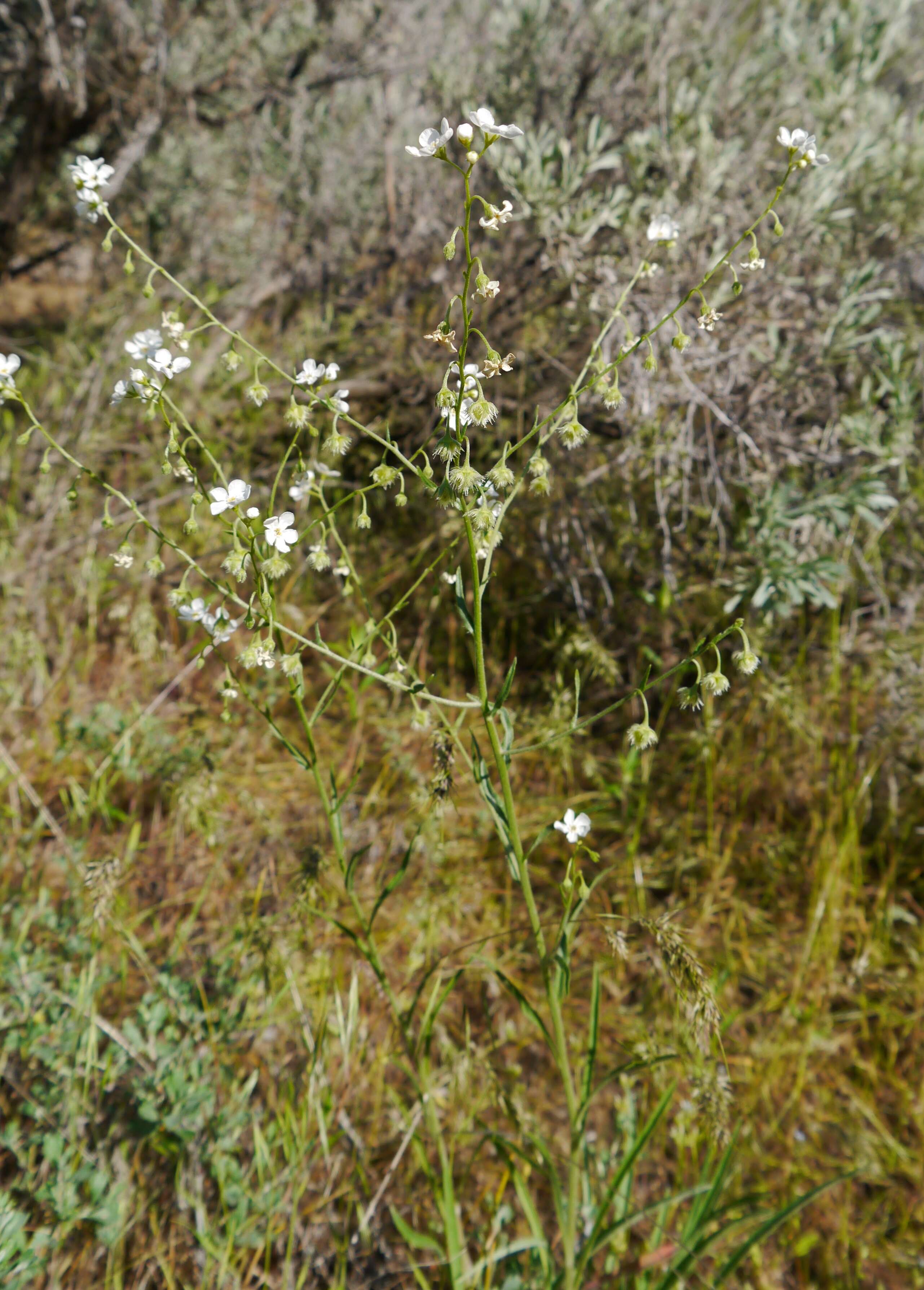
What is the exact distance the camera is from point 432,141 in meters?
1.02

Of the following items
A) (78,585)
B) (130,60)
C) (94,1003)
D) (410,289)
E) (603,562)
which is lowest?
(94,1003)

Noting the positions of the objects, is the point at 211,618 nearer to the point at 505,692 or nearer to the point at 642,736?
the point at 505,692

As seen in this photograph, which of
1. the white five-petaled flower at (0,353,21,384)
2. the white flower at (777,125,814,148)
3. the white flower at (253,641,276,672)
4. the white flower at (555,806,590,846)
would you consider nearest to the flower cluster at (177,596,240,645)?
the white flower at (253,641,276,672)

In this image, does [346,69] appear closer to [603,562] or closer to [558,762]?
[603,562]

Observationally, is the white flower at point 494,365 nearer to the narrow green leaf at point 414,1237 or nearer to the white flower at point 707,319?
the white flower at point 707,319

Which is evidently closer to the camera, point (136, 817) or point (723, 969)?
point (723, 969)

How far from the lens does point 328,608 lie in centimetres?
301

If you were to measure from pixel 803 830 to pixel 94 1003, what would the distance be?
6.68 feet

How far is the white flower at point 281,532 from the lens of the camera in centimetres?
123

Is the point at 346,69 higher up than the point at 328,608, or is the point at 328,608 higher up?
the point at 346,69

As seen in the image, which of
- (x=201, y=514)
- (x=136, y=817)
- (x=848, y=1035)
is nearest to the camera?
(x=848, y=1035)

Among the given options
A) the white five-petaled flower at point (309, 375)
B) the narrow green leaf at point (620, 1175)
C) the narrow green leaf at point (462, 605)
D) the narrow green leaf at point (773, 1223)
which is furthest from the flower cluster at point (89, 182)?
the narrow green leaf at point (773, 1223)

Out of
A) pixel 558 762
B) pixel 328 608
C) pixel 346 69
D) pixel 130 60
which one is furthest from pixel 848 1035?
pixel 130 60

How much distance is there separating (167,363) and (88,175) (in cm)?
31
